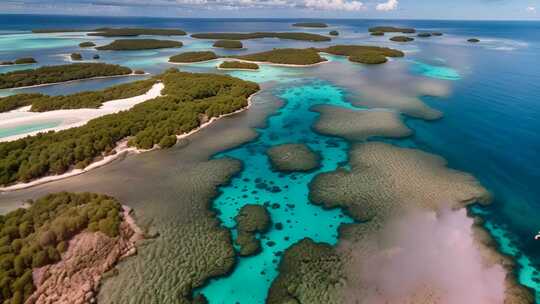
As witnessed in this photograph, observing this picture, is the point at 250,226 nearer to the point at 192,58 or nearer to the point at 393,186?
the point at 393,186

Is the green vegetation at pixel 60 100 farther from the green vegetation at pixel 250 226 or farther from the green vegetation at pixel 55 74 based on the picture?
the green vegetation at pixel 250 226

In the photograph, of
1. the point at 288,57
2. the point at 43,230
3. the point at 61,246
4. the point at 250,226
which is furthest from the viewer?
the point at 288,57

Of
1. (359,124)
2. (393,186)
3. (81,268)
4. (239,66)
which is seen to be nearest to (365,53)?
(239,66)

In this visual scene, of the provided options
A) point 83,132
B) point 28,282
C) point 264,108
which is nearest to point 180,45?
point 264,108

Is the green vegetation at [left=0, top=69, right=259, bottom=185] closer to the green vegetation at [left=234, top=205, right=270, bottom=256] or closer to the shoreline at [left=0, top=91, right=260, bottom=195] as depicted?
the shoreline at [left=0, top=91, right=260, bottom=195]

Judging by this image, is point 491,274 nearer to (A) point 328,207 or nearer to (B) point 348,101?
(A) point 328,207

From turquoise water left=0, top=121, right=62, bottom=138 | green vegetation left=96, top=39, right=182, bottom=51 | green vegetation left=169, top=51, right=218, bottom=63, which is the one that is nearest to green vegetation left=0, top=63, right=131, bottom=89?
green vegetation left=169, top=51, right=218, bottom=63
